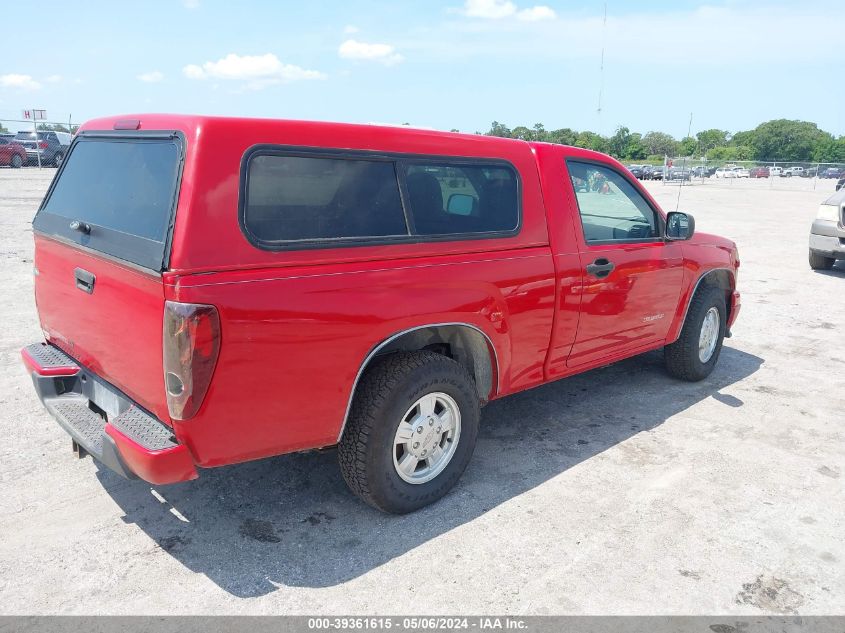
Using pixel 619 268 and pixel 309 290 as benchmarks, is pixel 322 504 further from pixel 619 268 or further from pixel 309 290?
pixel 619 268

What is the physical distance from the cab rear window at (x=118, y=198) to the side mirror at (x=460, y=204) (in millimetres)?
1414

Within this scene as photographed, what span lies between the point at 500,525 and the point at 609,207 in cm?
236

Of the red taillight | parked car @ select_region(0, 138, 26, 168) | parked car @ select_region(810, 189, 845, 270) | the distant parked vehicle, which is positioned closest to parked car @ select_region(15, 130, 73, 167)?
parked car @ select_region(0, 138, 26, 168)

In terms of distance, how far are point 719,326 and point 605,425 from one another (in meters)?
1.74

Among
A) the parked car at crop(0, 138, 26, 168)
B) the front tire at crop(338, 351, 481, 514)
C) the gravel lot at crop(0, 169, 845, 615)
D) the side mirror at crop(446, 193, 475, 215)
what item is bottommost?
the gravel lot at crop(0, 169, 845, 615)

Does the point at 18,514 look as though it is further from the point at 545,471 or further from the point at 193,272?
the point at 545,471

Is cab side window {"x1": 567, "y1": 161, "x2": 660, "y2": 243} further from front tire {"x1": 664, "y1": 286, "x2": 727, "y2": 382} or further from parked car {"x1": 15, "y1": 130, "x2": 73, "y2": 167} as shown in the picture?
parked car {"x1": 15, "y1": 130, "x2": 73, "y2": 167}

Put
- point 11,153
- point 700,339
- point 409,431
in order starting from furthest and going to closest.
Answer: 1. point 11,153
2. point 700,339
3. point 409,431

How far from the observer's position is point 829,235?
10.3 m

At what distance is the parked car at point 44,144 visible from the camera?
Result: 92.5ft

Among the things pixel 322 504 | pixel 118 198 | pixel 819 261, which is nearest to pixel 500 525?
pixel 322 504

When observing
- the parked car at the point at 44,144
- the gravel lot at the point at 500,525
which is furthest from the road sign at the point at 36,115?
the gravel lot at the point at 500,525

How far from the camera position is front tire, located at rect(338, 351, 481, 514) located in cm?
320

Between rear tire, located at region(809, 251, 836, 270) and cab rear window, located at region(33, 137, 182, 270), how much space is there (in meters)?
10.7
